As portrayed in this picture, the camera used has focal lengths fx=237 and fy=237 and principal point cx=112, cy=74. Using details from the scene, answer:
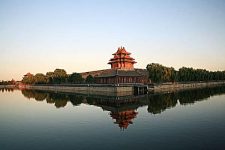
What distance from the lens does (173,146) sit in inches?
623

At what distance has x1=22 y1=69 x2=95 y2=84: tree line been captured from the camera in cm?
8312

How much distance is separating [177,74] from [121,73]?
2814 cm

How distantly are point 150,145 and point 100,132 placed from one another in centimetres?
578

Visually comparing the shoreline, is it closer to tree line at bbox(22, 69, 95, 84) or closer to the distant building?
tree line at bbox(22, 69, 95, 84)

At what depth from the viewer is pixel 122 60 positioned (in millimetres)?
77875

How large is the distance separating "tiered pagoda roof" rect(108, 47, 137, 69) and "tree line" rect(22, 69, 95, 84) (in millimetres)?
9029

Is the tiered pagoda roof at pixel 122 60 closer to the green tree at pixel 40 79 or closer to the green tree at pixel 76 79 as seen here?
the green tree at pixel 76 79

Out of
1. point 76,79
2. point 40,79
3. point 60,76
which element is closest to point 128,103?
point 76,79

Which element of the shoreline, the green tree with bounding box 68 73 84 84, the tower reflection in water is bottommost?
the tower reflection in water

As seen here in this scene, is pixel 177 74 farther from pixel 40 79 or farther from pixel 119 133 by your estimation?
pixel 40 79

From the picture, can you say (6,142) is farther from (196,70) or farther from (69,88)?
(196,70)

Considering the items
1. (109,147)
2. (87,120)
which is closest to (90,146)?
(109,147)

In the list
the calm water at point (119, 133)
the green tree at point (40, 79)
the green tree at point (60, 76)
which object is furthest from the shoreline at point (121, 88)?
the calm water at point (119, 133)

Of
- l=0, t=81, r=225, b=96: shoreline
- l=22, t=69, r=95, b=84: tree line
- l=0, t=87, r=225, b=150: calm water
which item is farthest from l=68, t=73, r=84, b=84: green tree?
l=0, t=87, r=225, b=150: calm water
